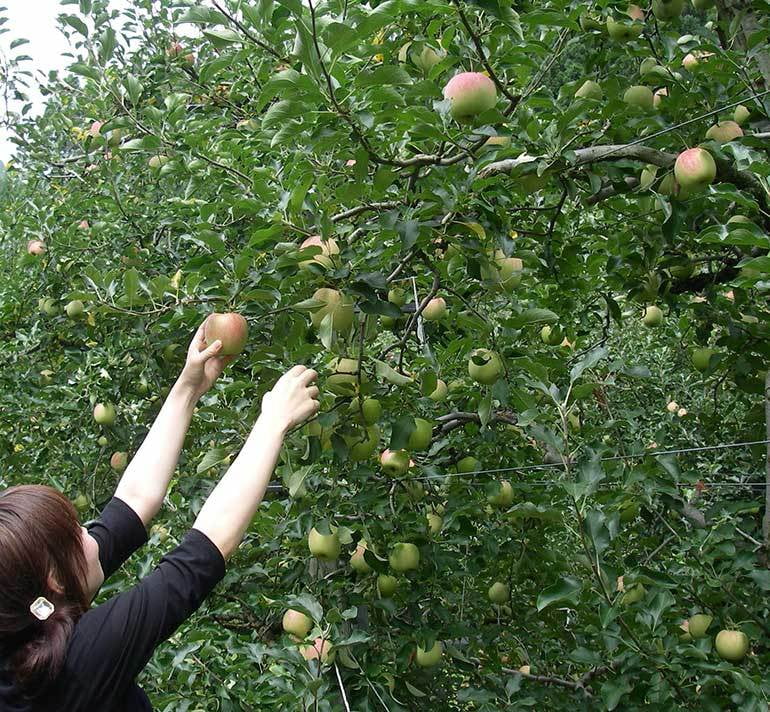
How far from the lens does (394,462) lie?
2.28 meters

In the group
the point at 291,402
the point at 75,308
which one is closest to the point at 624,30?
the point at 291,402

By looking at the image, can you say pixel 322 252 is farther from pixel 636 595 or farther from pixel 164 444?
pixel 636 595

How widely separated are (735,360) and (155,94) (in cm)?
300

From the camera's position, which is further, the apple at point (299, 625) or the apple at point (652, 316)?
the apple at point (652, 316)

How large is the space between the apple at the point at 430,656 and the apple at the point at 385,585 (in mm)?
169

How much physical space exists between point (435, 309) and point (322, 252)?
1.01 m

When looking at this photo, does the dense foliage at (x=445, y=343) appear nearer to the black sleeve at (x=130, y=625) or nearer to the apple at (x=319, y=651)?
the apple at (x=319, y=651)

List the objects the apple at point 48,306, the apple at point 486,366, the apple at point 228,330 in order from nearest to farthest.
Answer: the apple at point 228,330
the apple at point 486,366
the apple at point 48,306

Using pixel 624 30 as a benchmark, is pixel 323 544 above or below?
below

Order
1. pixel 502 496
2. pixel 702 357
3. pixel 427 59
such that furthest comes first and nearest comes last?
pixel 702 357 < pixel 502 496 < pixel 427 59

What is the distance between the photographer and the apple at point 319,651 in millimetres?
1877

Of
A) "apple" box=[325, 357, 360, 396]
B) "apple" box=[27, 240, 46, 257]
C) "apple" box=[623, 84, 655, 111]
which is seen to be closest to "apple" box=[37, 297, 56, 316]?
"apple" box=[27, 240, 46, 257]

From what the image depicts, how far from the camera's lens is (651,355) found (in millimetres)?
4691

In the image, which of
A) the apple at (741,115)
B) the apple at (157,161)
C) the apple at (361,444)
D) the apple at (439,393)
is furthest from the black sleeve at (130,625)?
the apple at (741,115)
